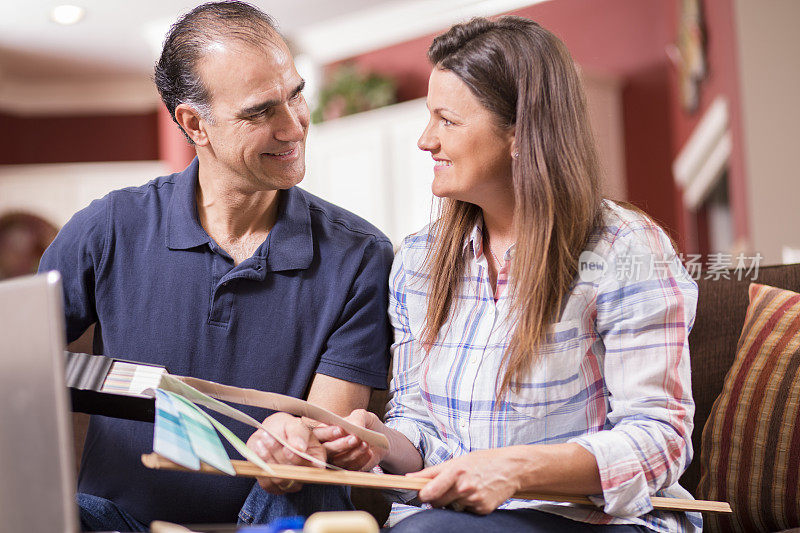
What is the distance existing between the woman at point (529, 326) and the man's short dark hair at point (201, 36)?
0.37m

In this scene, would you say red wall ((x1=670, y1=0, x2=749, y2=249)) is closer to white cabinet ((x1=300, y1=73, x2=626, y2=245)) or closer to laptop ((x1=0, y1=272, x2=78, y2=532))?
white cabinet ((x1=300, y1=73, x2=626, y2=245))

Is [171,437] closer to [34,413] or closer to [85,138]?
[34,413]

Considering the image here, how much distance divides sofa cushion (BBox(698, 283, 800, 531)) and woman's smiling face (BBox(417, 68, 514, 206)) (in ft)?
1.80

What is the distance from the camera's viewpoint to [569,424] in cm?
119

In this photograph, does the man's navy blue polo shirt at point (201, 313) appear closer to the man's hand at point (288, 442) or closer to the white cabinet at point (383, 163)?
the man's hand at point (288, 442)

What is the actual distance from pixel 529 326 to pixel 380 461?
0.29 m

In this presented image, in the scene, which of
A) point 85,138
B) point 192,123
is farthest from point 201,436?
point 85,138

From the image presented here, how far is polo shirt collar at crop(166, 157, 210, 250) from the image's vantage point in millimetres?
1474

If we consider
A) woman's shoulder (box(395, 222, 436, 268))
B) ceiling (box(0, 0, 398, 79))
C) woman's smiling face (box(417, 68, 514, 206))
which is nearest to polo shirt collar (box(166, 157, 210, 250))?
woman's shoulder (box(395, 222, 436, 268))

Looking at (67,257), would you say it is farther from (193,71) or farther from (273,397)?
(273,397)

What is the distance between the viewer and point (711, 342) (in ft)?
5.21

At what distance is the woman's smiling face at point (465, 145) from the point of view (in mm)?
1273

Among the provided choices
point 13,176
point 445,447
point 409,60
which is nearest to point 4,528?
point 445,447

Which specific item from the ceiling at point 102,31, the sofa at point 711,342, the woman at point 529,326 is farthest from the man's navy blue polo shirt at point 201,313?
the ceiling at point 102,31
